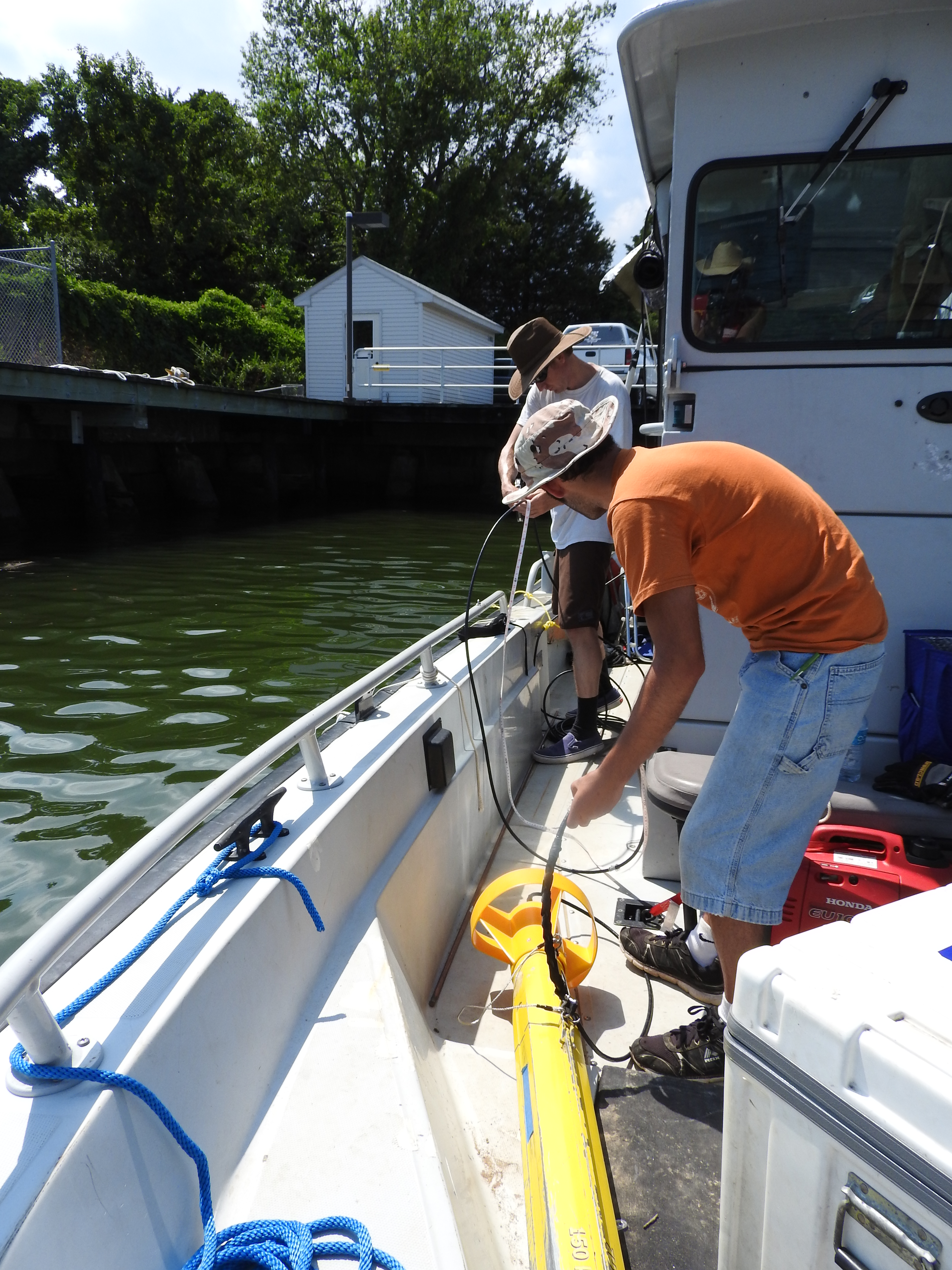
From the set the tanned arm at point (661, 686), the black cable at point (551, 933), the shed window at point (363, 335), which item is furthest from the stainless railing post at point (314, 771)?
the shed window at point (363, 335)

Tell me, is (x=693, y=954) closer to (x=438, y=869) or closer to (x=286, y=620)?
(x=438, y=869)

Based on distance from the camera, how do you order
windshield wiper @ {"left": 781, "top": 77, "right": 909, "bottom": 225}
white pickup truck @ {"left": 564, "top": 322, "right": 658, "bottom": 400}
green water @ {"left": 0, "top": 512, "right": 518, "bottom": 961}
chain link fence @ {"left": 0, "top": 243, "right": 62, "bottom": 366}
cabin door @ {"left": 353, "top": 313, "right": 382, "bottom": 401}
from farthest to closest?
cabin door @ {"left": 353, "top": 313, "right": 382, "bottom": 401}
white pickup truck @ {"left": 564, "top": 322, "right": 658, "bottom": 400}
chain link fence @ {"left": 0, "top": 243, "right": 62, "bottom": 366}
green water @ {"left": 0, "top": 512, "right": 518, "bottom": 961}
windshield wiper @ {"left": 781, "top": 77, "right": 909, "bottom": 225}

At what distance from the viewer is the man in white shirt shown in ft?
10.7

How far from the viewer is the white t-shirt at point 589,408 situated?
10.6ft

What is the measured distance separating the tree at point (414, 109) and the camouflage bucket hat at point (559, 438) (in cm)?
3145

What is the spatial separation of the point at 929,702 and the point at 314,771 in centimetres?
179

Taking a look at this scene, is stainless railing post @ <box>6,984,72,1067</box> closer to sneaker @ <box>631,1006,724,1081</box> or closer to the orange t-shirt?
the orange t-shirt

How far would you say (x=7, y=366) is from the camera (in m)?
9.48

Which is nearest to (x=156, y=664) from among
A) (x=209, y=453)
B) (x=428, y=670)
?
(x=428, y=670)

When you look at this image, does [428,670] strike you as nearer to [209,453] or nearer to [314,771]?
[314,771]

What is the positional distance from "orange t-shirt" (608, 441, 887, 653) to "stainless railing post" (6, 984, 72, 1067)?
1.11 m

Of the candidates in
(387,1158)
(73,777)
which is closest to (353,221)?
(73,777)

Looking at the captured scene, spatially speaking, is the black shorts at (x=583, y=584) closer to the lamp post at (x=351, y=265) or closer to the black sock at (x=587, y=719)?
the black sock at (x=587, y=719)

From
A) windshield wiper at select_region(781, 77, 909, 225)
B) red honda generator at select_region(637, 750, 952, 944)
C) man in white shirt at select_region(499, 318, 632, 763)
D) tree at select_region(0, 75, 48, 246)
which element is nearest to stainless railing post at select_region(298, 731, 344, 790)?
red honda generator at select_region(637, 750, 952, 944)
